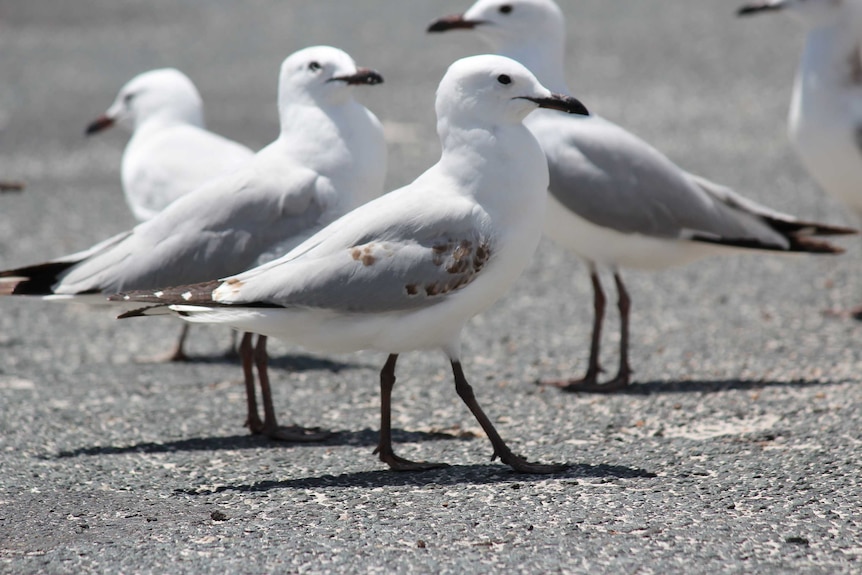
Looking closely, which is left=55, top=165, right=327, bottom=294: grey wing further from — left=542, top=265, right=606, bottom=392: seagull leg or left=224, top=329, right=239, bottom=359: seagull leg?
left=224, top=329, right=239, bottom=359: seagull leg

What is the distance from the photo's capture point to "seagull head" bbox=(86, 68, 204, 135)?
27.1ft

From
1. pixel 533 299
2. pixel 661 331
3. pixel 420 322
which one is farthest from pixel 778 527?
pixel 533 299

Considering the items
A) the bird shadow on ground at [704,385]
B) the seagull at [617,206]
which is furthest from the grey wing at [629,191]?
the bird shadow on ground at [704,385]

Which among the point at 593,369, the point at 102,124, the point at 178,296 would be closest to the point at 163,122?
the point at 102,124

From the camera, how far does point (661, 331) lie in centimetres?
776

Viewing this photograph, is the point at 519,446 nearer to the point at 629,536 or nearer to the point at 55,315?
the point at 629,536

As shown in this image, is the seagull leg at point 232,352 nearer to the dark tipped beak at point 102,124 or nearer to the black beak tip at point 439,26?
the dark tipped beak at point 102,124

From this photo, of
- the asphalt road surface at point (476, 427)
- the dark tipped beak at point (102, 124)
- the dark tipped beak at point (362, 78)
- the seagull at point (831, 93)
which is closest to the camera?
the asphalt road surface at point (476, 427)

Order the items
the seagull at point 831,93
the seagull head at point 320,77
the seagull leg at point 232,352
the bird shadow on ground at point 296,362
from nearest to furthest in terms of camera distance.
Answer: the seagull head at point 320,77
the bird shadow on ground at point 296,362
the seagull leg at point 232,352
the seagull at point 831,93

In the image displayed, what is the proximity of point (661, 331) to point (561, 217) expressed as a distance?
150 centimetres

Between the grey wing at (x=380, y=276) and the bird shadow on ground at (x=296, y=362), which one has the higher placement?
the grey wing at (x=380, y=276)

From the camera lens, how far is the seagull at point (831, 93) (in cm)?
834

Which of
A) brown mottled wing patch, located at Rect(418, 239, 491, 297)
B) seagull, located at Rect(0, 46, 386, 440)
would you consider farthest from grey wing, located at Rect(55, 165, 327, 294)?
brown mottled wing patch, located at Rect(418, 239, 491, 297)

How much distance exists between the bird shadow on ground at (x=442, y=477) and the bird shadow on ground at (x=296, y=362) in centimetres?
222
